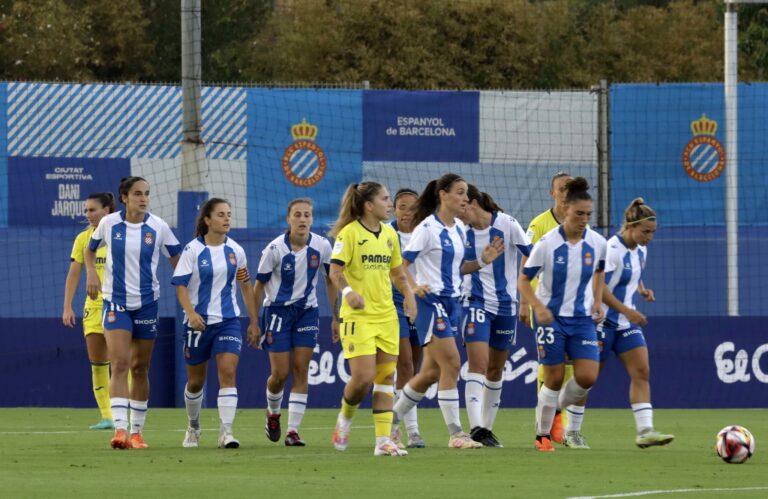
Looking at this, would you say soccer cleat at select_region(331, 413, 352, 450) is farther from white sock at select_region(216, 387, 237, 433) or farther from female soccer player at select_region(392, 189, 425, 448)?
white sock at select_region(216, 387, 237, 433)

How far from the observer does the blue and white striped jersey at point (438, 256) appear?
43.6 ft

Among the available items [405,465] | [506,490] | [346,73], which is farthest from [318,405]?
[346,73]

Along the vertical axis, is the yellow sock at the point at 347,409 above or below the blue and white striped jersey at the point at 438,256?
below

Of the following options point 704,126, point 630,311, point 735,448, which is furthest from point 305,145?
point 735,448

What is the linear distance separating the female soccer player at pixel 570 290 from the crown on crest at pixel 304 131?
12.3 m

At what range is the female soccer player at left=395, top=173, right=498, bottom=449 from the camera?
43.3 ft

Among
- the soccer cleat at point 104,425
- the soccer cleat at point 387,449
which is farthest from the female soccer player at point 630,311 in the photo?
the soccer cleat at point 104,425

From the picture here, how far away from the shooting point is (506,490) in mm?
10336

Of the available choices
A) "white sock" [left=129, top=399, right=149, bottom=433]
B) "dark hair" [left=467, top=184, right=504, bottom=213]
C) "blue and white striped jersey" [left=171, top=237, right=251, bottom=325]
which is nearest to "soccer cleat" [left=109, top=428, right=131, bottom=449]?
"white sock" [left=129, top=399, right=149, bottom=433]

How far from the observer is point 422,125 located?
81.1 feet

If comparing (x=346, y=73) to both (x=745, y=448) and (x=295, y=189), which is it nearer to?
(x=295, y=189)

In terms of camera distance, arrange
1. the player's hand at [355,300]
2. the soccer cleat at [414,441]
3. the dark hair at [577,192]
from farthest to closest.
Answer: the soccer cleat at [414,441] < the dark hair at [577,192] < the player's hand at [355,300]

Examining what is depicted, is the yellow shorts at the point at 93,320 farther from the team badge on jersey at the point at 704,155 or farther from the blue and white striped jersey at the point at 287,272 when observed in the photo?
the team badge on jersey at the point at 704,155

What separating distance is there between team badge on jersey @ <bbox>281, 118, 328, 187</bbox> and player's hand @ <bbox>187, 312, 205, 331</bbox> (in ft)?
37.7
